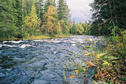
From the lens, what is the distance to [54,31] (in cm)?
2911

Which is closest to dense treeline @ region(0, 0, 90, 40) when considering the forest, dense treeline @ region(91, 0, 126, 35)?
the forest

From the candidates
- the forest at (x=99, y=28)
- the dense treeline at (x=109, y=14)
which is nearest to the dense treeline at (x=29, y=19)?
the forest at (x=99, y=28)

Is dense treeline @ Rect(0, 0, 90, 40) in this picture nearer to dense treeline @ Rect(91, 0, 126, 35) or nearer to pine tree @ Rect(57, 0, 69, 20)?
pine tree @ Rect(57, 0, 69, 20)

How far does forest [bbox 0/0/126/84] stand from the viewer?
2.72 metres

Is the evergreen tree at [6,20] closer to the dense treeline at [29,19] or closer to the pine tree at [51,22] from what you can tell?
the dense treeline at [29,19]

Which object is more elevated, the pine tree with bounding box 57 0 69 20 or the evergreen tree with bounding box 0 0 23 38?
the pine tree with bounding box 57 0 69 20

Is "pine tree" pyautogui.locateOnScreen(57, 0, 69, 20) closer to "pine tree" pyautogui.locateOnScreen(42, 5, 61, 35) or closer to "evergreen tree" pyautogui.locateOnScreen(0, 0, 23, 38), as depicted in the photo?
"pine tree" pyautogui.locateOnScreen(42, 5, 61, 35)

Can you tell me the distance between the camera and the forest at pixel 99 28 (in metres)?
2.72

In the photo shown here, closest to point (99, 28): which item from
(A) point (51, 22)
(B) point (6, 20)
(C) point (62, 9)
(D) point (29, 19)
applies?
(B) point (6, 20)

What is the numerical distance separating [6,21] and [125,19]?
54.0 ft

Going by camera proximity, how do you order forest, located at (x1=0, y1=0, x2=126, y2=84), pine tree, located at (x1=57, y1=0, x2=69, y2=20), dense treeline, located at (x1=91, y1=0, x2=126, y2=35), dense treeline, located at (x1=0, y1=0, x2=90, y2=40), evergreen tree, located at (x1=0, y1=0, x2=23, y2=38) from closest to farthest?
1. forest, located at (x1=0, y1=0, x2=126, y2=84)
2. dense treeline, located at (x1=91, y1=0, x2=126, y2=35)
3. evergreen tree, located at (x1=0, y1=0, x2=23, y2=38)
4. dense treeline, located at (x1=0, y1=0, x2=90, y2=40)
5. pine tree, located at (x1=57, y1=0, x2=69, y2=20)

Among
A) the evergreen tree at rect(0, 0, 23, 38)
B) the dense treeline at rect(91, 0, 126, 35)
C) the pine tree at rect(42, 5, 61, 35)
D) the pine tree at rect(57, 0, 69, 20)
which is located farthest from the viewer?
the pine tree at rect(57, 0, 69, 20)

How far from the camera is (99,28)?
6434 mm

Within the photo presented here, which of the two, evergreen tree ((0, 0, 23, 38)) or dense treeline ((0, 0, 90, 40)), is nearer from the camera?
evergreen tree ((0, 0, 23, 38))
